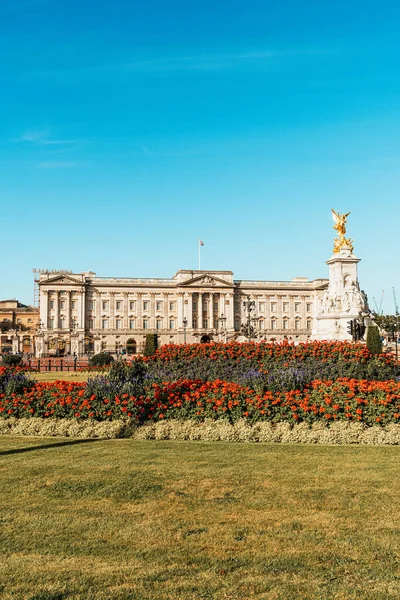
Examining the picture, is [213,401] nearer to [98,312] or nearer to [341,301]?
[341,301]

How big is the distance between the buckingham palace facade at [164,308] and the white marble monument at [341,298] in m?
55.3

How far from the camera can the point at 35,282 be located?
327 ft

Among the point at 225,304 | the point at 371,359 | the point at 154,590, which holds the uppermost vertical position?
the point at 225,304

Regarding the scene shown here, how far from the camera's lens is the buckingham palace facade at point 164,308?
95.7m

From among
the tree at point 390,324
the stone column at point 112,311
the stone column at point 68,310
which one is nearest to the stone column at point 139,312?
the stone column at point 112,311

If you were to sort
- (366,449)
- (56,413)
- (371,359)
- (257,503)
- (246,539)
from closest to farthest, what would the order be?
(246,539), (257,503), (366,449), (56,413), (371,359)

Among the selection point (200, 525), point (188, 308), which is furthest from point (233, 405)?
point (188, 308)

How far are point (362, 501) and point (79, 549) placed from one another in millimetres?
3390

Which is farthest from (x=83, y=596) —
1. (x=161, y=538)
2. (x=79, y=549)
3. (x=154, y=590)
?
(x=161, y=538)

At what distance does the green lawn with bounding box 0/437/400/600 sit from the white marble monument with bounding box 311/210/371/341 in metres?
29.0

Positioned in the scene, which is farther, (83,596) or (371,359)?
(371,359)

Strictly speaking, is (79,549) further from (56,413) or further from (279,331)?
(279,331)

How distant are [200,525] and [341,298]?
112 feet

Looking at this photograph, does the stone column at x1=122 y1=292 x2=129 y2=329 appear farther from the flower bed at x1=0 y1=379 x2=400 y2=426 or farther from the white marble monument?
the flower bed at x1=0 y1=379 x2=400 y2=426
